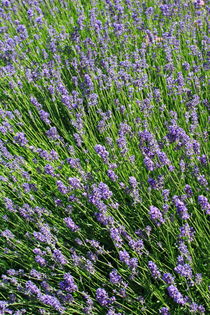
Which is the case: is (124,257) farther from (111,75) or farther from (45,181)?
(111,75)

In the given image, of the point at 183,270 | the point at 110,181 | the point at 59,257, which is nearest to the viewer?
the point at 183,270

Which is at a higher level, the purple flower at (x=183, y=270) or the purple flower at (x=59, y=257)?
the purple flower at (x=183, y=270)

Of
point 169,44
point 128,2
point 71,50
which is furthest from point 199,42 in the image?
point 71,50

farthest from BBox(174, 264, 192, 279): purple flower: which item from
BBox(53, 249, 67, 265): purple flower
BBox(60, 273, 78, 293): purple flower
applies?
BBox(53, 249, 67, 265): purple flower

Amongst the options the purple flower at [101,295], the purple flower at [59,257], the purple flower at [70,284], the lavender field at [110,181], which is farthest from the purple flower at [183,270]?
the purple flower at [59,257]

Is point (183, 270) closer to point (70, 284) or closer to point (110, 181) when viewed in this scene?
point (70, 284)

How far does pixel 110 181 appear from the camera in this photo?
3031 millimetres

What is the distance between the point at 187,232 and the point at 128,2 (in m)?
3.45

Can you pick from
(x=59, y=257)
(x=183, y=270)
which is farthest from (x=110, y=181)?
(x=183, y=270)

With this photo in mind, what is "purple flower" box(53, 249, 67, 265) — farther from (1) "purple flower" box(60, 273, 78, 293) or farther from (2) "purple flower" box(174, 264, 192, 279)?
(2) "purple flower" box(174, 264, 192, 279)

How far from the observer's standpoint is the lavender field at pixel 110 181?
7.22 ft

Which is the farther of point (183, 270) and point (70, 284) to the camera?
point (70, 284)

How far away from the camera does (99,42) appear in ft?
13.9

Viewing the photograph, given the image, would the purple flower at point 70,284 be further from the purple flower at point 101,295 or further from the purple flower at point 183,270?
the purple flower at point 183,270
